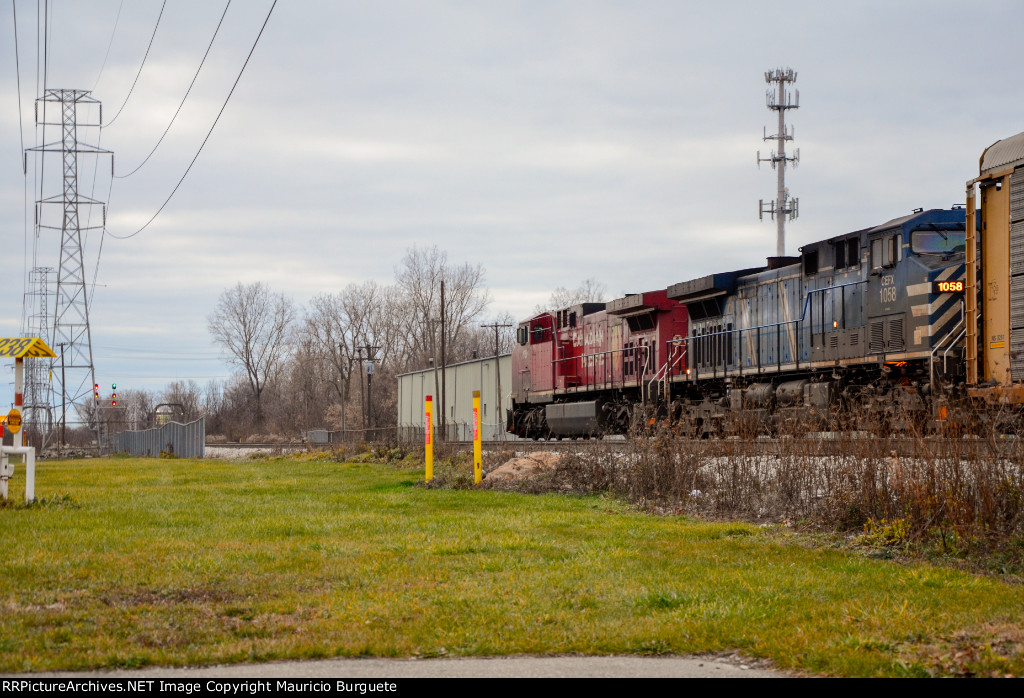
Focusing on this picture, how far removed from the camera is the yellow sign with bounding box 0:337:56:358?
548 inches

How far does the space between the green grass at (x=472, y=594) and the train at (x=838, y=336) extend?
9.99ft

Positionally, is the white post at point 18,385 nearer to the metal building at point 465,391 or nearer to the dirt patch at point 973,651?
the dirt patch at point 973,651

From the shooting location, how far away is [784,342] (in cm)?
2009

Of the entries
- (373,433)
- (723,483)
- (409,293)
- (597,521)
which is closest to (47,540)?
(597,521)

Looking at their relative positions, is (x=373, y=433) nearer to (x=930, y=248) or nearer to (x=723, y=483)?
(x=930, y=248)

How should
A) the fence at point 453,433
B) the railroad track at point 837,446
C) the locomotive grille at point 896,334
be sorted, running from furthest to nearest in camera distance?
the fence at point 453,433, the locomotive grille at point 896,334, the railroad track at point 837,446

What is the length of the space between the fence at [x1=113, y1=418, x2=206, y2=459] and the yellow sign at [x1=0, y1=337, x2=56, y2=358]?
2178 cm

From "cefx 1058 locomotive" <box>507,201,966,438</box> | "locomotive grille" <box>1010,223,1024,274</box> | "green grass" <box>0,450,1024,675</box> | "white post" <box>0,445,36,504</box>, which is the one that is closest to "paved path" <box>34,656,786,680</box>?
"green grass" <box>0,450,1024,675</box>

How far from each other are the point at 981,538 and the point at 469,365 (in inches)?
2041

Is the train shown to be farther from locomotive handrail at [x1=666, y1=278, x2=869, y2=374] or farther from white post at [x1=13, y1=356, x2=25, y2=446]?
white post at [x1=13, y1=356, x2=25, y2=446]

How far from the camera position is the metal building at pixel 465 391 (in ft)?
175

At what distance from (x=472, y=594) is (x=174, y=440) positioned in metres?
35.4

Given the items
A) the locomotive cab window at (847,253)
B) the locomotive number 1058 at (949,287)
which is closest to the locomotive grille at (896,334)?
the locomotive number 1058 at (949,287)

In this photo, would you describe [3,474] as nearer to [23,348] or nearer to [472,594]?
[23,348]
